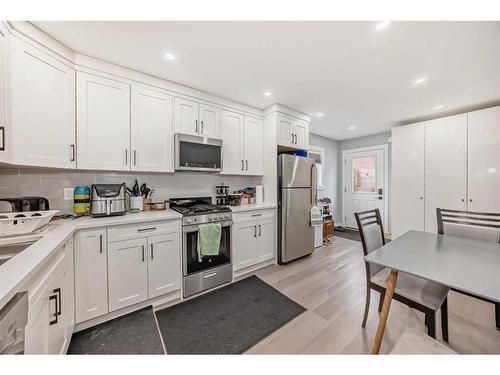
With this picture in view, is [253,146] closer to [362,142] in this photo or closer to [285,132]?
[285,132]

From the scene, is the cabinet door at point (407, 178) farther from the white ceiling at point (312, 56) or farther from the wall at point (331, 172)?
the wall at point (331, 172)

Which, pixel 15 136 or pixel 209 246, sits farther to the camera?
pixel 209 246

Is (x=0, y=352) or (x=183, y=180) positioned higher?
(x=183, y=180)

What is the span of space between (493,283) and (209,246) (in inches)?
80.8

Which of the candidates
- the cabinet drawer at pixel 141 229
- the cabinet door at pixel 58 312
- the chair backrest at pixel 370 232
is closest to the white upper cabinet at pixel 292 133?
the chair backrest at pixel 370 232

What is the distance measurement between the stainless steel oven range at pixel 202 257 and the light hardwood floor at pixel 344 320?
62 cm

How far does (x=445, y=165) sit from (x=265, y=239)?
10.2 ft

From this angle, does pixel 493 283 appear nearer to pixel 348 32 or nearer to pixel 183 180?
pixel 348 32

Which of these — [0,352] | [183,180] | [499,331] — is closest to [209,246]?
[183,180]

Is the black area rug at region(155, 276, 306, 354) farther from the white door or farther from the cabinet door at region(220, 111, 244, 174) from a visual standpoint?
the white door

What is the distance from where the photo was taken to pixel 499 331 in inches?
61.0

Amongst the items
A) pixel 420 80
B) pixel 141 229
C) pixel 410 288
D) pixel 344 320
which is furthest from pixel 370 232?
pixel 141 229

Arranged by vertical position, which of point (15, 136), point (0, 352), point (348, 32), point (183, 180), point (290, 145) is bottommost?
point (0, 352)

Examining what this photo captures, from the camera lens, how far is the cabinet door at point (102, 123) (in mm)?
1783
